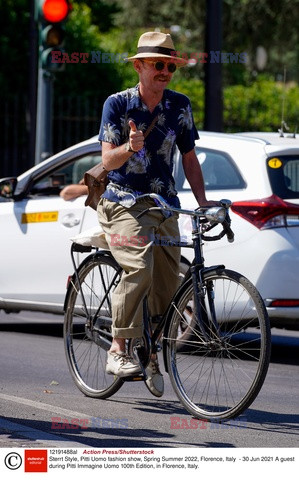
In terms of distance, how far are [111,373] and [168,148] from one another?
1.20 meters

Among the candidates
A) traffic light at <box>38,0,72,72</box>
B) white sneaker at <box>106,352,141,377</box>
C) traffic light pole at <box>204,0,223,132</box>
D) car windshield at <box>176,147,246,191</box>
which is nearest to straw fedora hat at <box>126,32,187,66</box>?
white sneaker at <box>106,352,141,377</box>

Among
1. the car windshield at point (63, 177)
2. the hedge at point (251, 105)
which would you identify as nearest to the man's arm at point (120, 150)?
the car windshield at point (63, 177)

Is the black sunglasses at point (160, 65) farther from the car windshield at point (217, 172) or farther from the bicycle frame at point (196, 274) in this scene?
the car windshield at point (217, 172)

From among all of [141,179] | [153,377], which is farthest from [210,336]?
[141,179]

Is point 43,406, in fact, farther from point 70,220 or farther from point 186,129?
point 70,220

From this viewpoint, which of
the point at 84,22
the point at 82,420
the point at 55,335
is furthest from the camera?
the point at 84,22

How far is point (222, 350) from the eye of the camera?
5980 millimetres

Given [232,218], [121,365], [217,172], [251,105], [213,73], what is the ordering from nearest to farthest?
1. [121,365]
2. [232,218]
3. [217,172]
4. [213,73]
5. [251,105]

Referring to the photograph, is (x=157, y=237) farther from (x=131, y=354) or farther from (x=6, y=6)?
(x=6, y=6)

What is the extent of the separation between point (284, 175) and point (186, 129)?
6.93 ft

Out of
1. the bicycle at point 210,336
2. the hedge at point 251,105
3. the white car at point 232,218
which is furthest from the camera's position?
the hedge at point 251,105

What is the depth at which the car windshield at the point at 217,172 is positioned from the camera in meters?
8.45

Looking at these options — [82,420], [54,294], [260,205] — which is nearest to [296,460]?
[82,420]

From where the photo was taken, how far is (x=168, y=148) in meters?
6.21
